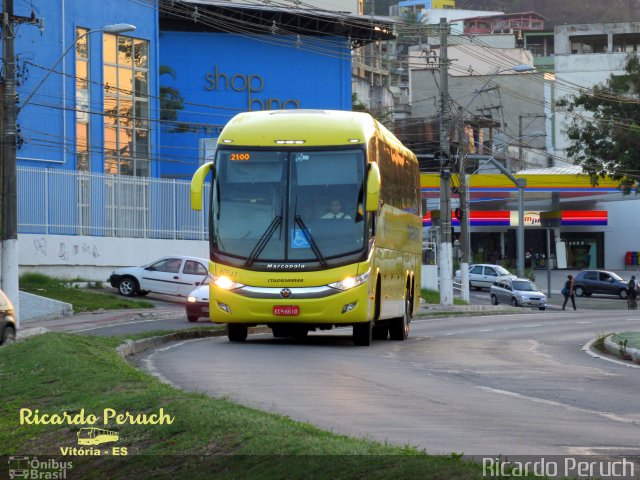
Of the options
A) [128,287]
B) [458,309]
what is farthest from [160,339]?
[458,309]

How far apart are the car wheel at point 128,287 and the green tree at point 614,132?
26898 millimetres

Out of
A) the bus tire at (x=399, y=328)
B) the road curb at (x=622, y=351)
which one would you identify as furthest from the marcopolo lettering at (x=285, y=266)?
the road curb at (x=622, y=351)

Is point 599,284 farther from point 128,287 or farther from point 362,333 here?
point 362,333

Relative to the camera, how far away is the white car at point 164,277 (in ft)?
146

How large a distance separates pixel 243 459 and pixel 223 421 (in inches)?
55.9

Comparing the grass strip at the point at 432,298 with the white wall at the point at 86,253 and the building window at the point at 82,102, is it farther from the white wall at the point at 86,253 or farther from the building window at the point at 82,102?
the building window at the point at 82,102

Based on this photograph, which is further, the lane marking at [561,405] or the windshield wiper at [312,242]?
the windshield wiper at [312,242]

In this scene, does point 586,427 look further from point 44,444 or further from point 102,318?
point 102,318

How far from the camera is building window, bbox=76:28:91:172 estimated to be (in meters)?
53.6

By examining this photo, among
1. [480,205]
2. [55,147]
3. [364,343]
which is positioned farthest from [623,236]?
[364,343]

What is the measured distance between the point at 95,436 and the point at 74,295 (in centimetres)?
3176

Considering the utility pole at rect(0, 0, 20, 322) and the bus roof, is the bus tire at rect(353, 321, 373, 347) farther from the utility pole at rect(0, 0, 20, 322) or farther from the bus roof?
the utility pole at rect(0, 0, 20, 322)

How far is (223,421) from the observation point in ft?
35.5

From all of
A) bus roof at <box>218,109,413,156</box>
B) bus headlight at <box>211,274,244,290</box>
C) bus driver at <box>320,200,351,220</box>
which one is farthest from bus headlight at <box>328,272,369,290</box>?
bus roof at <box>218,109,413,156</box>
